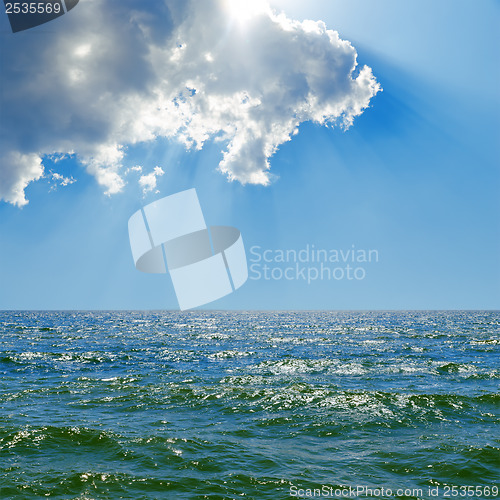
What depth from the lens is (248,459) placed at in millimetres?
11047

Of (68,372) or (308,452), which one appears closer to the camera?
(308,452)

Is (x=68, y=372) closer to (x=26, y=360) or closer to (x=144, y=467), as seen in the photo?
(x=26, y=360)

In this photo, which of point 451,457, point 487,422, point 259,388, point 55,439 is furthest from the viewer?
point 259,388

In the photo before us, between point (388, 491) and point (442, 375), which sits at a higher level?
point (388, 491)

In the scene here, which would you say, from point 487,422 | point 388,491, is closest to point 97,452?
point 388,491

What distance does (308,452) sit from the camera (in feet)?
38.4

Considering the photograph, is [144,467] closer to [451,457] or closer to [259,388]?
[451,457]

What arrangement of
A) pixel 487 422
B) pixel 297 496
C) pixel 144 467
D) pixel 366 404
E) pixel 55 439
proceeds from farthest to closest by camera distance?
pixel 366 404, pixel 487 422, pixel 55 439, pixel 144 467, pixel 297 496

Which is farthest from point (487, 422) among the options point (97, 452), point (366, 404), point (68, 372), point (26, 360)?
point (26, 360)

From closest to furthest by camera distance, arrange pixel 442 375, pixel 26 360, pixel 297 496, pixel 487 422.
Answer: pixel 297 496
pixel 487 422
pixel 442 375
pixel 26 360

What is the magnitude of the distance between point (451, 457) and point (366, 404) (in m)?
5.78

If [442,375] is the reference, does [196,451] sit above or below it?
above

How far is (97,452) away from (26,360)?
21.7 meters

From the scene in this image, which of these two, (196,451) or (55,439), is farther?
(55,439)
